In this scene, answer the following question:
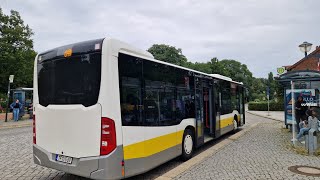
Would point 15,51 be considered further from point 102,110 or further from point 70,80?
point 102,110

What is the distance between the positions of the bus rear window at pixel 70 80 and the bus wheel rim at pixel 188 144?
11.8 ft

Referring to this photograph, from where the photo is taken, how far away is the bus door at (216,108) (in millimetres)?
10305

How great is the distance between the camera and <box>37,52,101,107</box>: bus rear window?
4.96 metres

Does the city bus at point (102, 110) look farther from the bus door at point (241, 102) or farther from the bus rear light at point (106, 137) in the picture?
the bus door at point (241, 102)

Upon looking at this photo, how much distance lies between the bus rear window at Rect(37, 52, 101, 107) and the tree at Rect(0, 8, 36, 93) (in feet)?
105

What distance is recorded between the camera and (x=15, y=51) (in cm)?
3684

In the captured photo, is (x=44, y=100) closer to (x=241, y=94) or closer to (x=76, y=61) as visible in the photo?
(x=76, y=61)

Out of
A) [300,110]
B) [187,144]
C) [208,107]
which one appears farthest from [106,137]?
[300,110]

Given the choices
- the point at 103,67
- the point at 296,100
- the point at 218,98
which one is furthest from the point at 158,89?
the point at 296,100

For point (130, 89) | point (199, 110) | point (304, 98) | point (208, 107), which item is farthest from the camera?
point (304, 98)

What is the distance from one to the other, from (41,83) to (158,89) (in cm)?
258

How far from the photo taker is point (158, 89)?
636 cm

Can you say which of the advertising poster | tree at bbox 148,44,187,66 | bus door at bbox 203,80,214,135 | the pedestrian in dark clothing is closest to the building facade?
Answer: the advertising poster

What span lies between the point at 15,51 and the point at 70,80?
3671 cm
